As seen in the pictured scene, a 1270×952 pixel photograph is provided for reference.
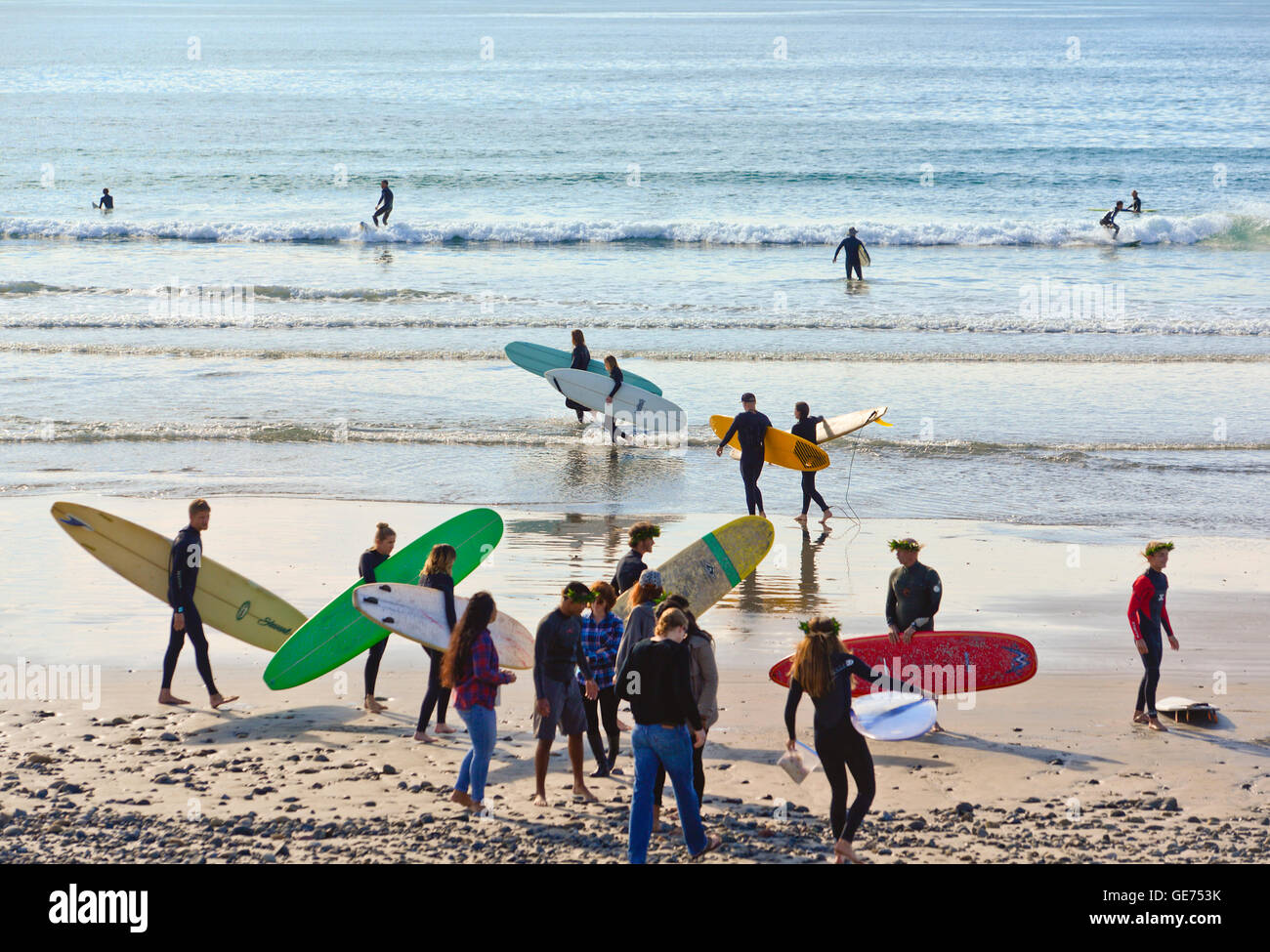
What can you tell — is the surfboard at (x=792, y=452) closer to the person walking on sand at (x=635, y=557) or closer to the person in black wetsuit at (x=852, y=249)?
the person walking on sand at (x=635, y=557)

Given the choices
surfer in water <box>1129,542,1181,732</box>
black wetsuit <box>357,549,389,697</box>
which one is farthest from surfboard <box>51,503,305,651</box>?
surfer in water <box>1129,542,1181,732</box>

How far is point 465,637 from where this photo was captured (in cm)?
606

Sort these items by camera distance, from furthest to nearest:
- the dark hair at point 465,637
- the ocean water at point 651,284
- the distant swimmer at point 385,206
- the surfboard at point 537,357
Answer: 1. the distant swimmer at point 385,206
2. the surfboard at point 537,357
3. the ocean water at point 651,284
4. the dark hair at point 465,637

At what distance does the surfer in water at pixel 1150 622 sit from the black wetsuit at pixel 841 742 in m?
2.63

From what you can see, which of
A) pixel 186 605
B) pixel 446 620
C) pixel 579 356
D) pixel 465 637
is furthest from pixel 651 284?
pixel 465 637

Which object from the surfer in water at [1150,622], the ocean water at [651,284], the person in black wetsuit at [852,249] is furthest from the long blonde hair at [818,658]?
the person in black wetsuit at [852,249]

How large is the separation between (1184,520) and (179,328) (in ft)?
58.8

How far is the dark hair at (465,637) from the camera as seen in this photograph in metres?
6.04

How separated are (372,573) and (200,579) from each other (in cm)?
167

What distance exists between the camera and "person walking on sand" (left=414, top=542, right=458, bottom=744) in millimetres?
6895

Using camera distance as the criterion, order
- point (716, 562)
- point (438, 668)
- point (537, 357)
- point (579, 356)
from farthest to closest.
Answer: point (537, 357) < point (579, 356) < point (716, 562) < point (438, 668)

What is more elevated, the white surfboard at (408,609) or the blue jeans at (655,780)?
the white surfboard at (408,609)

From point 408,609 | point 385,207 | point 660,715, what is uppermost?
point 385,207

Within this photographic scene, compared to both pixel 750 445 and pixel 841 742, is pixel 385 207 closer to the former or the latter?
pixel 750 445
